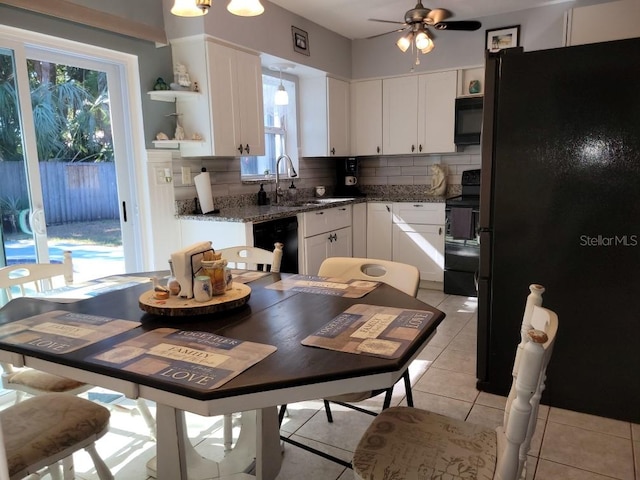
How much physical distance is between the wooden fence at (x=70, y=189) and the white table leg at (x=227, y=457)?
1.67 meters

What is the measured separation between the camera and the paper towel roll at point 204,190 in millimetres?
3528

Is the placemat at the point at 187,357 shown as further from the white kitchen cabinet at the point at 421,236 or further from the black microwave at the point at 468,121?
the black microwave at the point at 468,121

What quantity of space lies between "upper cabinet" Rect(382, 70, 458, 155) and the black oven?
516mm

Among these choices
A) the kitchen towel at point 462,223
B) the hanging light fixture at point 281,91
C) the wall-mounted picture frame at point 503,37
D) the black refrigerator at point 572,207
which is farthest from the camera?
the wall-mounted picture frame at point 503,37

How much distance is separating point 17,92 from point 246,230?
5.13 feet

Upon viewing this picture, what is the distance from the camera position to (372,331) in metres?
1.33

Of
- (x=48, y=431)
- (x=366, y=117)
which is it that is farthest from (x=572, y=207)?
(x=366, y=117)

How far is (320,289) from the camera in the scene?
1817 mm

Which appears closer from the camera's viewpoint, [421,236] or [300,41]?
Answer: [300,41]

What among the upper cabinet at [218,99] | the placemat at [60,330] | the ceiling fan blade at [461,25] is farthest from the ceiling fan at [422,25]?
the placemat at [60,330]

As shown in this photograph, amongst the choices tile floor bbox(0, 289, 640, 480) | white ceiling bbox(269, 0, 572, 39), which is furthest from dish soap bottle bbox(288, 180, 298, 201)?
tile floor bbox(0, 289, 640, 480)

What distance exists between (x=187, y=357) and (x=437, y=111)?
166 inches

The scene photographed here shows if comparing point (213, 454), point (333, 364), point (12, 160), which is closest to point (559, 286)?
point (333, 364)

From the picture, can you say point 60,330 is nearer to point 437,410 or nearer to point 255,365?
point 255,365
